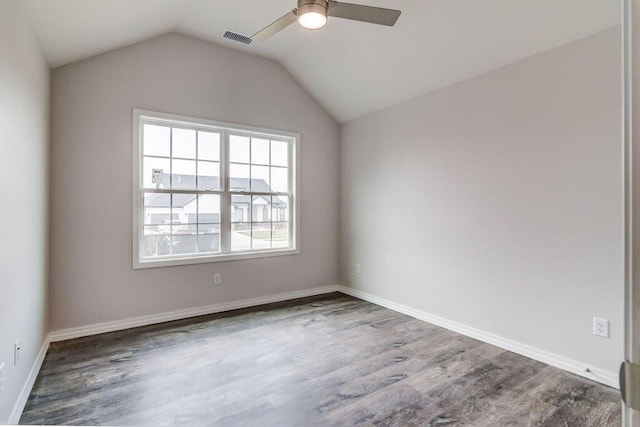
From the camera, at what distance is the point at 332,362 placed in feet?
8.70

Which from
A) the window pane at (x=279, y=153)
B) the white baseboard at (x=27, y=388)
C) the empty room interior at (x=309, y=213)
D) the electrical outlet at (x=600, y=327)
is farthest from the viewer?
the window pane at (x=279, y=153)

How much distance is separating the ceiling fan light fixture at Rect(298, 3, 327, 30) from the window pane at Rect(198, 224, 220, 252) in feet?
8.57

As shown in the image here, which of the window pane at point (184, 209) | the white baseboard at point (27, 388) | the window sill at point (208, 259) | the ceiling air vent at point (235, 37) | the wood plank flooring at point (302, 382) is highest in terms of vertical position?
the ceiling air vent at point (235, 37)

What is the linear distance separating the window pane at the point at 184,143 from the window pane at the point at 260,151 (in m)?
0.74

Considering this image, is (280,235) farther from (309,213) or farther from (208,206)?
(208,206)

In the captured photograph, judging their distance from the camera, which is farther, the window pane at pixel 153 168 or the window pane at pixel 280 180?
the window pane at pixel 280 180

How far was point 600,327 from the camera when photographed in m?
2.40

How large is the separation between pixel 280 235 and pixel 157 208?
159 cm

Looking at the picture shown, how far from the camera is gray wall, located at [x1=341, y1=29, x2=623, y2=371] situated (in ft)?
7.88

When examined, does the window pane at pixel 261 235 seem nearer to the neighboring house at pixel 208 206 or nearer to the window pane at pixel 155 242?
the neighboring house at pixel 208 206

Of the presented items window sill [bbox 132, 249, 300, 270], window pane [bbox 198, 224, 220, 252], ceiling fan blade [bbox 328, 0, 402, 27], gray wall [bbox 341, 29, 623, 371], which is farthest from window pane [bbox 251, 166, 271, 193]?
ceiling fan blade [bbox 328, 0, 402, 27]

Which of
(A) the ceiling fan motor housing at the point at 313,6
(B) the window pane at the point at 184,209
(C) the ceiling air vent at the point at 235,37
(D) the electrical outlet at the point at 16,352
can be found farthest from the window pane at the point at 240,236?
(A) the ceiling fan motor housing at the point at 313,6

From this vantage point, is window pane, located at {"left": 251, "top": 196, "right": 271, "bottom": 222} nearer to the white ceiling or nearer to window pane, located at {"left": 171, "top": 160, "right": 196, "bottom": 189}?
window pane, located at {"left": 171, "top": 160, "right": 196, "bottom": 189}

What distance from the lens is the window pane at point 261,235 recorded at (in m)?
4.29
